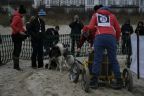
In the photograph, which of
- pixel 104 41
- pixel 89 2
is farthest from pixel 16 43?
pixel 89 2

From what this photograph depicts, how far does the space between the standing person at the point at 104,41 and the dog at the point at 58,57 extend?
3542mm

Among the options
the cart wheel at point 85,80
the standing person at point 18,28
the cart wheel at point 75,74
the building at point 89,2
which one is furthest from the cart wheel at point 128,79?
the building at point 89,2

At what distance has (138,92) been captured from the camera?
12.1 meters

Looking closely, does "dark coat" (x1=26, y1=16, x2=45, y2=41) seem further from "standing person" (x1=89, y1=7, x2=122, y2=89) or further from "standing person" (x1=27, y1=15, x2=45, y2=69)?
"standing person" (x1=89, y1=7, x2=122, y2=89)

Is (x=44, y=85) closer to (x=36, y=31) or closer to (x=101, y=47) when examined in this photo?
(x=101, y=47)

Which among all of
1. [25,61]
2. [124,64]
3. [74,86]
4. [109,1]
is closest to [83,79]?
[74,86]

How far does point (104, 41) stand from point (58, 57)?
3.88 m

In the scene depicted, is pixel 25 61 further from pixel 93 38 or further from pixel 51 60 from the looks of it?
pixel 93 38

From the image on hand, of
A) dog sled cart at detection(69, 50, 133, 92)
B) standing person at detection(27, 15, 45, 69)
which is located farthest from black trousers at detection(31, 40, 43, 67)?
dog sled cart at detection(69, 50, 133, 92)

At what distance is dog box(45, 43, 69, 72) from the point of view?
1513 centimetres

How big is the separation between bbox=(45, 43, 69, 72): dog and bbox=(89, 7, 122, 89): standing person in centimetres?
354

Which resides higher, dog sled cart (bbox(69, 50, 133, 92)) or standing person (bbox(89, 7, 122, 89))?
standing person (bbox(89, 7, 122, 89))

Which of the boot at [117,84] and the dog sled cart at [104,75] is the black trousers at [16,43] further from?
the boot at [117,84]

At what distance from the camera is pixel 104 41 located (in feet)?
37.9
